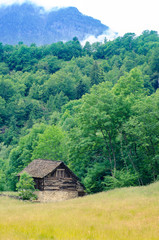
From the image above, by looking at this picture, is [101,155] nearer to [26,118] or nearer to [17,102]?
[26,118]

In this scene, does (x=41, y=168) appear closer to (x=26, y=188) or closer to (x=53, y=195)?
(x=53, y=195)

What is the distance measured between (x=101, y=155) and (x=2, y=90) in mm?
88393

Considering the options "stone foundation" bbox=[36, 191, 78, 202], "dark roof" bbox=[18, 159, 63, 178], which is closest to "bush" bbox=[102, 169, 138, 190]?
"stone foundation" bbox=[36, 191, 78, 202]

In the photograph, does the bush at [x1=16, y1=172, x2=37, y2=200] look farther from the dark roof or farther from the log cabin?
the dark roof

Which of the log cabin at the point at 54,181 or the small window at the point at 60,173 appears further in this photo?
the small window at the point at 60,173

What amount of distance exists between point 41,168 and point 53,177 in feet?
7.09

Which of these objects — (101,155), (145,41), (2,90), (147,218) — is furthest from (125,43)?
(147,218)

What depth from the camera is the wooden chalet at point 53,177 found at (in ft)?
134

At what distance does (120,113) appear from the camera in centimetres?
3875

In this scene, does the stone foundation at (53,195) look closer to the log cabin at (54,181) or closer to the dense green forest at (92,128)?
the log cabin at (54,181)

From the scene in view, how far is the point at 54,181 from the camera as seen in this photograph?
41.8 m

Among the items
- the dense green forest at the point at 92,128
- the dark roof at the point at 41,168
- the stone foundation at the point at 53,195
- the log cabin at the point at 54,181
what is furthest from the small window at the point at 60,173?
the stone foundation at the point at 53,195

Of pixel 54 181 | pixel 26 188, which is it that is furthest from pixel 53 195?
pixel 26 188

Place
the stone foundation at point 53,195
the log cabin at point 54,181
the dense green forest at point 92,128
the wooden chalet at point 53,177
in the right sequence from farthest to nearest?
the wooden chalet at point 53,177, the log cabin at point 54,181, the stone foundation at point 53,195, the dense green forest at point 92,128
